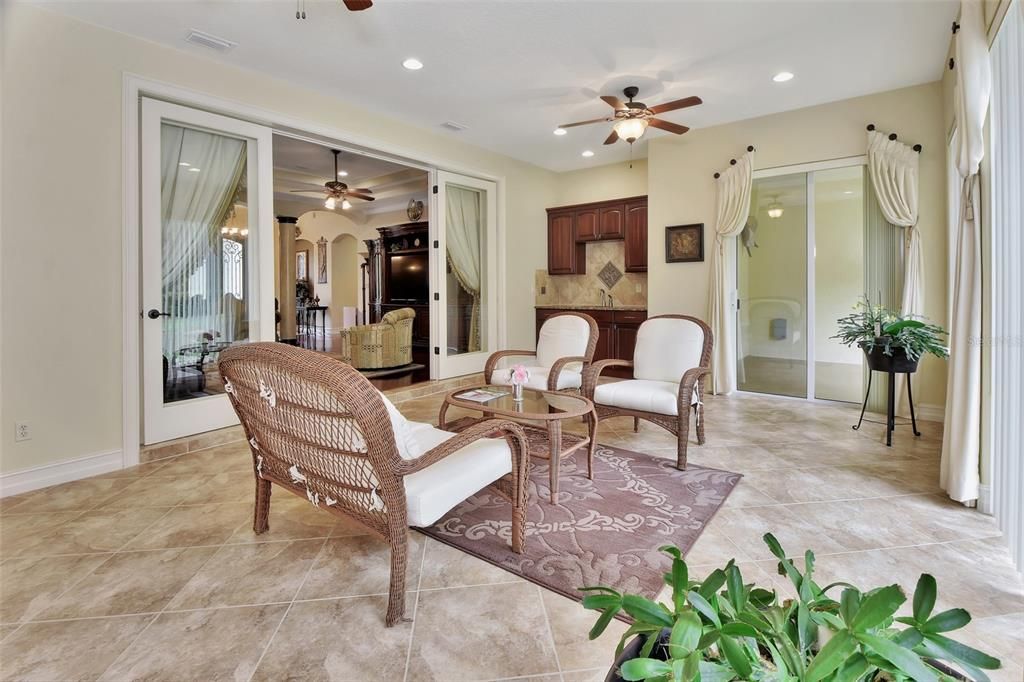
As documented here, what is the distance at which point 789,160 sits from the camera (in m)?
5.01

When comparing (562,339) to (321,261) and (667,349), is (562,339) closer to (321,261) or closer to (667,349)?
(667,349)

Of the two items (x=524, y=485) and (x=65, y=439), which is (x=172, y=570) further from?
(x=65, y=439)

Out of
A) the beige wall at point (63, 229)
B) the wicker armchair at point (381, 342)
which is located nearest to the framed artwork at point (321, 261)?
the wicker armchair at point (381, 342)

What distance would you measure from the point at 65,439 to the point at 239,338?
50.9 inches

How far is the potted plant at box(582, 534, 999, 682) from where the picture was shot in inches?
23.9

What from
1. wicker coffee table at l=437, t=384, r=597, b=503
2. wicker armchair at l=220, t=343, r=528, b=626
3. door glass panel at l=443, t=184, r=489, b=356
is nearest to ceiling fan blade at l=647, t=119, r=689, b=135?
door glass panel at l=443, t=184, r=489, b=356

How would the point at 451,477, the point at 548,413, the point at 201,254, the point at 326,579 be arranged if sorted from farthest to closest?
1. the point at 201,254
2. the point at 548,413
3. the point at 326,579
4. the point at 451,477

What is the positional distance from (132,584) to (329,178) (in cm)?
754

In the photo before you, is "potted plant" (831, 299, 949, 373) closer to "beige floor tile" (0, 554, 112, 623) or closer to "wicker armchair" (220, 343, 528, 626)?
"wicker armchair" (220, 343, 528, 626)

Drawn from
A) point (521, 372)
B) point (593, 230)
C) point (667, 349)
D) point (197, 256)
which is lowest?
point (521, 372)

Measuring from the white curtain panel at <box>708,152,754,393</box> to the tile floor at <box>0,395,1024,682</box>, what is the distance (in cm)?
234

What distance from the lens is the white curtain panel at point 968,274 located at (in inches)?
90.8

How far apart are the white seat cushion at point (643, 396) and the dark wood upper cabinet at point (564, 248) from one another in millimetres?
3896

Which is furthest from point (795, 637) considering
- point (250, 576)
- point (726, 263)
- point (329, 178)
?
point (329, 178)
